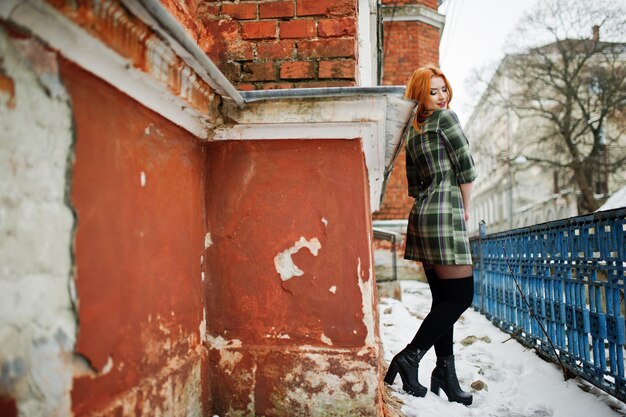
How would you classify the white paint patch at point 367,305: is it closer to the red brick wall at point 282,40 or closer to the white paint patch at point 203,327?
the white paint patch at point 203,327

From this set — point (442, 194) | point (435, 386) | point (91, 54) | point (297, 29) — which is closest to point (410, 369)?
point (435, 386)

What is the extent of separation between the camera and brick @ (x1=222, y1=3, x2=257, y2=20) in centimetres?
208

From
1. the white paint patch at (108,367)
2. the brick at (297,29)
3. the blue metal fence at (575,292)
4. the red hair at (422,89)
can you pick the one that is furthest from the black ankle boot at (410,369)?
the brick at (297,29)

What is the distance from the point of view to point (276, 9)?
2068 mm

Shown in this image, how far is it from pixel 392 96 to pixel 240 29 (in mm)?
850

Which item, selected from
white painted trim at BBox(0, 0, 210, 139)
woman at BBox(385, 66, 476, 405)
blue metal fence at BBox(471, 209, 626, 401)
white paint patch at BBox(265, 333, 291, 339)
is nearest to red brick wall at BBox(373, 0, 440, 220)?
blue metal fence at BBox(471, 209, 626, 401)

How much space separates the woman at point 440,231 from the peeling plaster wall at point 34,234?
1.73 m

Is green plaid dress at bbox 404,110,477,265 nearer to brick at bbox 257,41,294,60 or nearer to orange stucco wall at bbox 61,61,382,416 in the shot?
orange stucco wall at bbox 61,61,382,416

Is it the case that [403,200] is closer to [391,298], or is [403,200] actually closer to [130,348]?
[391,298]

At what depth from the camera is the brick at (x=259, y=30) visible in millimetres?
2072

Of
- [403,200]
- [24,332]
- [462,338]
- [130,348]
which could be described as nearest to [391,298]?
[462,338]

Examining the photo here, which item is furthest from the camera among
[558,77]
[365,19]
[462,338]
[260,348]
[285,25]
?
[558,77]

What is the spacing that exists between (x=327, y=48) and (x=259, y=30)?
0.34 metres

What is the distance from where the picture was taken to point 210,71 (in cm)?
151
